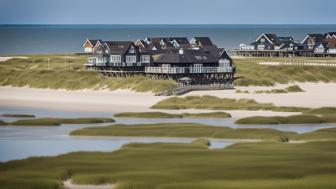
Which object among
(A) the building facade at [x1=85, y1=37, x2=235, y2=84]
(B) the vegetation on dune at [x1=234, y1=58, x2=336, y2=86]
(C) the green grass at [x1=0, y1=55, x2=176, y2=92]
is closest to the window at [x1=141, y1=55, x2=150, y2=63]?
(A) the building facade at [x1=85, y1=37, x2=235, y2=84]

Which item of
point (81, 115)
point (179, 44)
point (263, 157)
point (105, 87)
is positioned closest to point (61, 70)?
point (105, 87)

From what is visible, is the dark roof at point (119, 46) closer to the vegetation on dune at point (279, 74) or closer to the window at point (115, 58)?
the window at point (115, 58)

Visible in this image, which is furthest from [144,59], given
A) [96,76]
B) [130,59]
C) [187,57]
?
[187,57]

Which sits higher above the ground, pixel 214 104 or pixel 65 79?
pixel 65 79

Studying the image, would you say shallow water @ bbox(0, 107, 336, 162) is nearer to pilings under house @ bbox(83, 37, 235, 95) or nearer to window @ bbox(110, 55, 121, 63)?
pilings under house @ bbox(83, 37, 235, 95)

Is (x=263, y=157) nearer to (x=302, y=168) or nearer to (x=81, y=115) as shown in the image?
(x=302, y=168)

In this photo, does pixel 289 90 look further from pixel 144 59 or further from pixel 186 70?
pixel 144 59

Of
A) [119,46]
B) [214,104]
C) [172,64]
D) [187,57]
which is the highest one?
[119,46]

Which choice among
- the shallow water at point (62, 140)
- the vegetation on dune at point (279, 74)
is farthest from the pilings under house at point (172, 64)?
the shallow water at point (62, 140)
